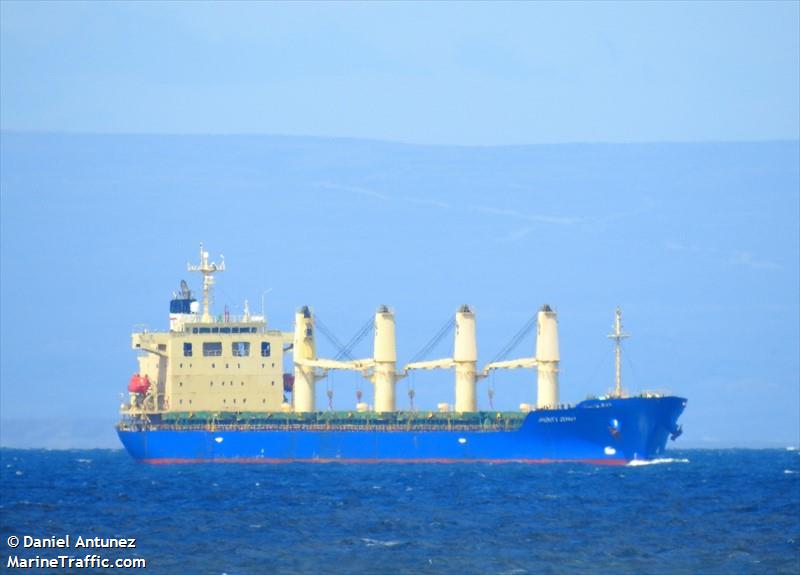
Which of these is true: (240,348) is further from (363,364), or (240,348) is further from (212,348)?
(363,364)

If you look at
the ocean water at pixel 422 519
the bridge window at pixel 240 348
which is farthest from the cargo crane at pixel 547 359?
the bridge window at pixel 240 348

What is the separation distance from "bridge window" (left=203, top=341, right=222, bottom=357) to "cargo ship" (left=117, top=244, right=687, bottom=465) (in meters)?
0.06

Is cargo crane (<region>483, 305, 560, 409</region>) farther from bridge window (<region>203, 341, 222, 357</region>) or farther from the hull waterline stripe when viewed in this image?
bridge window (<region>203, 341, 222, 357</region>)

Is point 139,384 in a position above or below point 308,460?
above

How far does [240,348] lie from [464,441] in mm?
11267

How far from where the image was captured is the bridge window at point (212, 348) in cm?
8312

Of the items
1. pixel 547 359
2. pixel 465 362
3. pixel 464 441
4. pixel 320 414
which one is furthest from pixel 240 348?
pixel 547 359

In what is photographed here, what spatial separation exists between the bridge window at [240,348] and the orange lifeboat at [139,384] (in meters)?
4.78

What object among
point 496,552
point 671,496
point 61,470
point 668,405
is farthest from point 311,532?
point 61,470

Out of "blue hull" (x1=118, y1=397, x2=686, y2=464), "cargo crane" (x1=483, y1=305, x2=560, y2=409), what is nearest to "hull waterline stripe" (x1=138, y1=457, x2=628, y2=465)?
"blue hull" (x1=118, y1=397, x2=686, y2=464)

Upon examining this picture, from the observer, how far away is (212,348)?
83.1 m

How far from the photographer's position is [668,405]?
77.5m

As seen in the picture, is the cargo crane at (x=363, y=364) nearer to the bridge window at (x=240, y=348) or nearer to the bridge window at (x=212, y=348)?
the bridge window at (x=240, y=348)

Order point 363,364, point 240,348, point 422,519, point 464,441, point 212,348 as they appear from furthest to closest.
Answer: point 363,364, point 240,348, point 212,348, point 464,441, point 422,519
